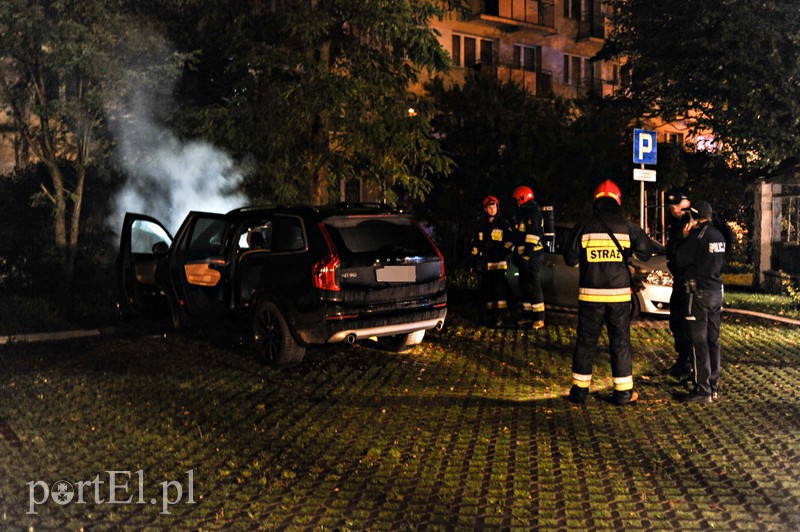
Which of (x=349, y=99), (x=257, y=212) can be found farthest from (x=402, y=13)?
(x=257, y=212)

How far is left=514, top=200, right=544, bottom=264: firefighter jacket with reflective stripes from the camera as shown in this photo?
1125 cm

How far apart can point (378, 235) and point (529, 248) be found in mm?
3213

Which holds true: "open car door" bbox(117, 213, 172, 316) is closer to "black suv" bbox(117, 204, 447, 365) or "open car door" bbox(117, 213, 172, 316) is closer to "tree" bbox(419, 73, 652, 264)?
"black suv" bbox(117, 204, 447, 365)

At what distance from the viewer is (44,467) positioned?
5637 mm

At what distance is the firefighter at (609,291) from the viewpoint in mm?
7219

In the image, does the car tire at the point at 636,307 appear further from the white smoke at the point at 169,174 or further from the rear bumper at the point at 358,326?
the white smoke at the point at 169,174

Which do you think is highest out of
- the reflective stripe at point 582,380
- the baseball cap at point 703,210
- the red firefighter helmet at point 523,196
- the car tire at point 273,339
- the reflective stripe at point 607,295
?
the red firefighter helmet at point 523,196

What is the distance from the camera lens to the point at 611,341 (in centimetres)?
733

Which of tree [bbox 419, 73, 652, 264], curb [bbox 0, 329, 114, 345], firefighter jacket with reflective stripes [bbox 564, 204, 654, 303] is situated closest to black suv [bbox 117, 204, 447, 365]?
firefighter jacket with reflective stripes [bbox 564, 204, 654, 303]

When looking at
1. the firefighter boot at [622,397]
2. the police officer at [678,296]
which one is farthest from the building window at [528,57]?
the firefighter boot at [622,397]

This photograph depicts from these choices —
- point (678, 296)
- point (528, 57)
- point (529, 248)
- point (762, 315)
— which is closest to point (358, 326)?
point (678, 296)

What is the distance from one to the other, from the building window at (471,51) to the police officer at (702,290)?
2590cm

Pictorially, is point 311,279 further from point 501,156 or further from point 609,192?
point 501,156

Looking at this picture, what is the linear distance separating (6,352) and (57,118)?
632 centimetres
